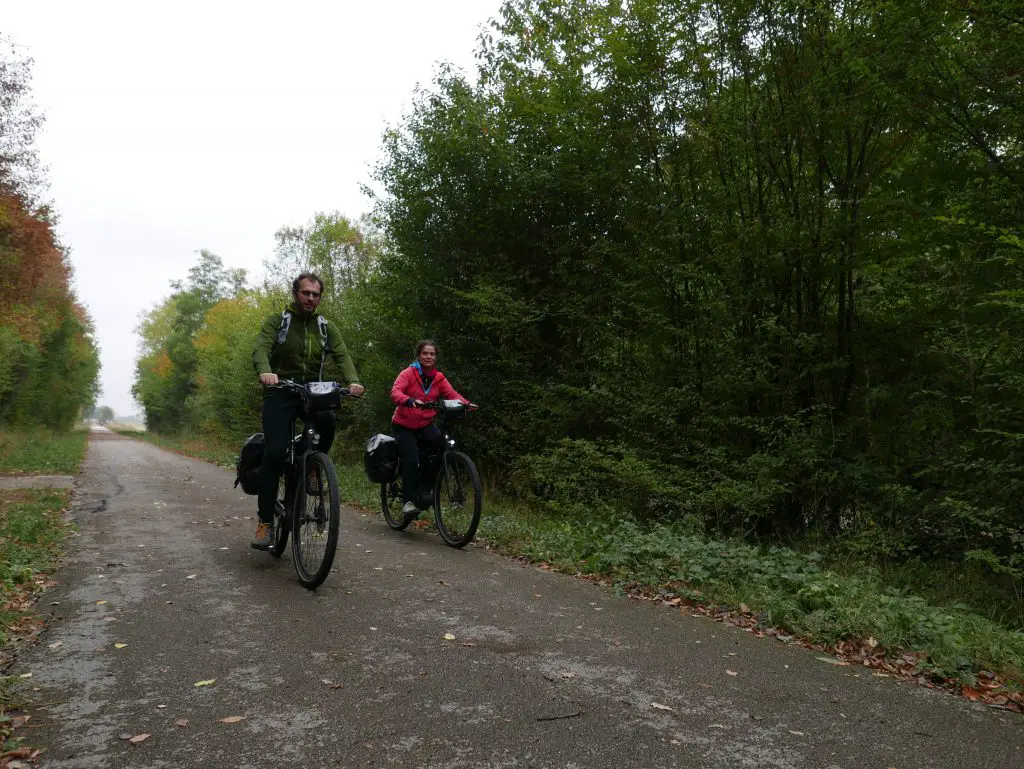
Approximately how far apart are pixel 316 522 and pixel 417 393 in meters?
2.56

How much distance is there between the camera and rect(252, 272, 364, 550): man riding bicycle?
532 centimetres

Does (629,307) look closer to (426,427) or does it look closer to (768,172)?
(768,172)

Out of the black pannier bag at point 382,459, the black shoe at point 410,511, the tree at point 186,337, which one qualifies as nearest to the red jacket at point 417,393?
the black pannier bag at point 382,459

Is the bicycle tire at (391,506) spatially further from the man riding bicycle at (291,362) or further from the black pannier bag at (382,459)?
the man riding bicycle at (291,362)

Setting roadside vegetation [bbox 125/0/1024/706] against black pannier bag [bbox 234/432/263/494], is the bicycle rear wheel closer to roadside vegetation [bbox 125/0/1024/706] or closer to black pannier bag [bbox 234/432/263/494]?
black pannier bag [bbox 234/432/263/494]

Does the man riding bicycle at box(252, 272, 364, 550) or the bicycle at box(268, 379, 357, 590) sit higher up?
the man riding bicycle at box(252, 272, 364, 550)

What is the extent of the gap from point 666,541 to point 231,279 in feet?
190

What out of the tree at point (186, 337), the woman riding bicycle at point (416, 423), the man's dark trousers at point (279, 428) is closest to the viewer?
the man's dark trousers at point (279, 428)

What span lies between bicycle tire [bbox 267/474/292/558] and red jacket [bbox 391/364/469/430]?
1724 millimetres

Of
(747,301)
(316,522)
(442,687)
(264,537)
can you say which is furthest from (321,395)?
(747,301)

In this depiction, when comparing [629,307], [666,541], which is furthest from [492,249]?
[666,541]

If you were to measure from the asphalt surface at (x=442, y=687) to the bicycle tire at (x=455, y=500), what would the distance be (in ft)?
5.27

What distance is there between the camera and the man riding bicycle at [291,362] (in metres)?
5.32

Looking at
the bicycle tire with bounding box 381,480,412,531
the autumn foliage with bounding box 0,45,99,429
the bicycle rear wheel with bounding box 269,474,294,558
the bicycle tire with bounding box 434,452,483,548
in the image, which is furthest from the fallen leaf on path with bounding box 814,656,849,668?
the autumn foliage with bounding box 0,45,99,429
